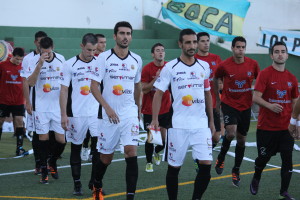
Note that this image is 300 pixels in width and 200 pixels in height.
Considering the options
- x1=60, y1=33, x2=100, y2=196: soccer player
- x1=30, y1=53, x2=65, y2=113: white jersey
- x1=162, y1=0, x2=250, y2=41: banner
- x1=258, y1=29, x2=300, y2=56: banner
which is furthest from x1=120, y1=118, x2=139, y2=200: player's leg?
x1=258, y1=29, x2=300, y2=56: banner

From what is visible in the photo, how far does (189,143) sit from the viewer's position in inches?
287

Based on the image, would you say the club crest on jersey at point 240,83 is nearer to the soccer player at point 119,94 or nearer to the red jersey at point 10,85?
the soccer player at point 119,94

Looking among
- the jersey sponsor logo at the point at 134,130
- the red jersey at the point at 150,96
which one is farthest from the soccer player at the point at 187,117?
the red jersey at the point at 150,96

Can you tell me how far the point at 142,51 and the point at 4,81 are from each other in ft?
27.5

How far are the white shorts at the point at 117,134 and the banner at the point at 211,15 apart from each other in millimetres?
14668

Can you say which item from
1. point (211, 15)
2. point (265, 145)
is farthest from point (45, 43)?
point (211, 15)

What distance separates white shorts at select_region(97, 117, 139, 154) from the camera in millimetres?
7523

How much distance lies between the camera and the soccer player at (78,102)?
8.77 m

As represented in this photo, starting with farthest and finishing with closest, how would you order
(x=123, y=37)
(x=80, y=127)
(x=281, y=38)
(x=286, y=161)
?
(x=281, y=38), (x=80, y=127), (x=286, y=161), (x=123, y=37)

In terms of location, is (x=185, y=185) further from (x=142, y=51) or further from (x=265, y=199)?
(x=142, y=51)

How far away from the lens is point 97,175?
7883 mm

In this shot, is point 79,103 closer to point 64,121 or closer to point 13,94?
point 64,121

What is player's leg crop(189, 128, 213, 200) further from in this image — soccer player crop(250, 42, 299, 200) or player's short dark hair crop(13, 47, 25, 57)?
player's short dark hair crop(13, 47, 25, 57)

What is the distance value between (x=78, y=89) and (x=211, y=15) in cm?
1382
